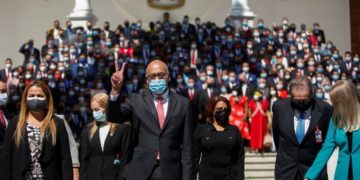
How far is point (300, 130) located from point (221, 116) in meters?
1.38

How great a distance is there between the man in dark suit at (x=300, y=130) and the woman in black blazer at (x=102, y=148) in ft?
6.32

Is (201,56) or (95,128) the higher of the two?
(201,56)

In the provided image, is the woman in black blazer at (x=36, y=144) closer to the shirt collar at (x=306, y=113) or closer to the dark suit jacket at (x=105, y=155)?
the dark suit jacket at (x=105, y=155)

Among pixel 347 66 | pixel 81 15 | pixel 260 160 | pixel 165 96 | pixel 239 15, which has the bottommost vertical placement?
pixel 260 160

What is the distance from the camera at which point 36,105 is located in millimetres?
6379

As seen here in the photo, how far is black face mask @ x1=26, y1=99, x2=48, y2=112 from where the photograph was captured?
6.38 metres

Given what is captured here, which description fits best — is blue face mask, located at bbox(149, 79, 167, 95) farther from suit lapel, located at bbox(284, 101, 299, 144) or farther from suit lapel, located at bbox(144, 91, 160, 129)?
suit lapel, located at bbox(284, 101, 299, 144)

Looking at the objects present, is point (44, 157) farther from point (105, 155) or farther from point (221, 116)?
point (221, 116)

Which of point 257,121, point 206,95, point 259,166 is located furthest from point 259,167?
point 206,95

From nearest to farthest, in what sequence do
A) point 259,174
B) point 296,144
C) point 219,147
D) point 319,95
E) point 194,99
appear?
point 296,144 → point 219,147 → point 259,174 → point 194,99 → point 319,95

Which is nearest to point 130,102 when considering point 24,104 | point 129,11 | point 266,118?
point 24,104

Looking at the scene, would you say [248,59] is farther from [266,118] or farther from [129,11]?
[129,11]

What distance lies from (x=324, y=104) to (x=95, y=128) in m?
2.73

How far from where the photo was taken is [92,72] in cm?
1806
